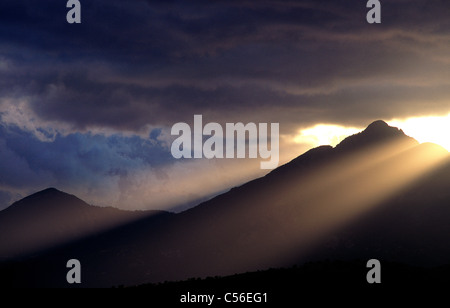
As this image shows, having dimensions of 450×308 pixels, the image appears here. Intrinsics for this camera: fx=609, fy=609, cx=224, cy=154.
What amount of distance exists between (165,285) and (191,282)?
4.11 m

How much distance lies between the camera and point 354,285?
90.0 m
